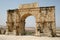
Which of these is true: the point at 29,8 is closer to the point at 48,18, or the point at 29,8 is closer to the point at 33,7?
the point at 33,7

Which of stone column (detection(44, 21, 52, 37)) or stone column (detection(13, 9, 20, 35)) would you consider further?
stone column (detection(13, 9, 20, 35))

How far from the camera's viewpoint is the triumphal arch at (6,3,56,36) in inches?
838

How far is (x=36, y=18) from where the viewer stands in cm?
2212

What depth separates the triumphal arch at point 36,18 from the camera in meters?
21.3

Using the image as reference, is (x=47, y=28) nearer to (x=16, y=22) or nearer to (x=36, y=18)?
(x=36, y=18)

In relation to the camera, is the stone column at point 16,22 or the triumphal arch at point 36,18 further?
the stone column at point 16,22

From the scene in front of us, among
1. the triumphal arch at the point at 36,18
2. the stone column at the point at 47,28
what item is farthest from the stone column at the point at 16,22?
the stone column at the point at 47,28

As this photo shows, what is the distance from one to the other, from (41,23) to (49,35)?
2.36 metres

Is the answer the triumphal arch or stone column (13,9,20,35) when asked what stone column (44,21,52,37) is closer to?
the triumphal arch

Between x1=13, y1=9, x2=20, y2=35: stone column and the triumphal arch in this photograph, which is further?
x1=13, y1=9, x2=20, y2=35: stone column

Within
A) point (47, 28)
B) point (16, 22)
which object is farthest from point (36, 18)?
point (16, 22)

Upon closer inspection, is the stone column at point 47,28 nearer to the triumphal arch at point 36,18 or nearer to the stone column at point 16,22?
the triumphal arch at point 36,18

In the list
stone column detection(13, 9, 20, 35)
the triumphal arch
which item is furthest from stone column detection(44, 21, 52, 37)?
stone column detection(13, 9, 20, 35)

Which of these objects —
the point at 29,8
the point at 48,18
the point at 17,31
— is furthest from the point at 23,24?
the point at 48,18
